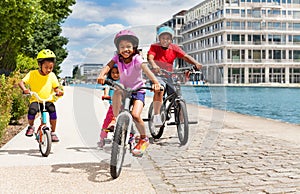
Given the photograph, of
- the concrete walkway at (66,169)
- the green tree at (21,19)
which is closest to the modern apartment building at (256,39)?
the green tree at (21,19)

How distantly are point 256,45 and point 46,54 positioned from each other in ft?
230

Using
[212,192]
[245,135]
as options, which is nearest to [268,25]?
[245,135]

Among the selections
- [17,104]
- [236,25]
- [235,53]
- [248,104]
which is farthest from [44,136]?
[236,25]

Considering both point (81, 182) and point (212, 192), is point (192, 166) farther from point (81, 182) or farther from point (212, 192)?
point (81, 182)

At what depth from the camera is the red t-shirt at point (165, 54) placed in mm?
7324

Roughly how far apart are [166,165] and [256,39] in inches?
2812

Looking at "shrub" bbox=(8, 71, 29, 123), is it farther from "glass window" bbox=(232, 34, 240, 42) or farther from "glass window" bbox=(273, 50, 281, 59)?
"glass window" bbox=(273, 50, 281, 59)

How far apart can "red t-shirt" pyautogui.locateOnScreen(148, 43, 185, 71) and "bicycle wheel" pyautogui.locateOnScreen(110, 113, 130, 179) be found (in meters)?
2.42

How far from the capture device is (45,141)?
6.36 metres

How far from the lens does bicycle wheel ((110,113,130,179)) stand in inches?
190

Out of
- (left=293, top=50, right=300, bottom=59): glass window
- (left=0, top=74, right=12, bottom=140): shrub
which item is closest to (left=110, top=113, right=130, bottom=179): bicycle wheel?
(left=0, top=74, right=12, bottom=140): shrub

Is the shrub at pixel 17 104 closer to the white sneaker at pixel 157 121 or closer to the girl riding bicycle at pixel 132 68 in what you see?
the white sneaker at pixel 157 121

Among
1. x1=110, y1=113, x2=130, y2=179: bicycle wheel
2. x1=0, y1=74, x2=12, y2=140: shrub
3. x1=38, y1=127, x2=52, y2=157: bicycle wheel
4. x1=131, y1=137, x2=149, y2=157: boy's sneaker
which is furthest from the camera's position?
x1=0, y1=74, x2=12, y2=140: shrub

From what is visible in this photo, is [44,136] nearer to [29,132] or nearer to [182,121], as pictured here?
[29,132]
